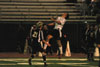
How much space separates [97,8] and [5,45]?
617 centimetres

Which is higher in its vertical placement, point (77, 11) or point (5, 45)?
point (77, 11)

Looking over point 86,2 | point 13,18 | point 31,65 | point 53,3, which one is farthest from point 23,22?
point 31,65

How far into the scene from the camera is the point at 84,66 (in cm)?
1639

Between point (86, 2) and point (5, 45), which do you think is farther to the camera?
point (86, 2)

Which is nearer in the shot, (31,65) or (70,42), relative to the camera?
(31,65)

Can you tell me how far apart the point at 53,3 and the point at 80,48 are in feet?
11.7

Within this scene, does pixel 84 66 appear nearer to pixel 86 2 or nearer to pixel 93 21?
pixel 93 21

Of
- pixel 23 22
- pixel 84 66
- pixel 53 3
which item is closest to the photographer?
pixel 84 66

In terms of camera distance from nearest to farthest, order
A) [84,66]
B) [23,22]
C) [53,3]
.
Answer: [84,66]
[23,22]
[53,3]

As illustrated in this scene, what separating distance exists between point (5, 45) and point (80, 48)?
450cm

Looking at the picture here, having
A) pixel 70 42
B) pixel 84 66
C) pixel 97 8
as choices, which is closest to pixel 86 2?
pixel 97 8

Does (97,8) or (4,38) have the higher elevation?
(97,8)

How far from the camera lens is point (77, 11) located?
83.2 ft

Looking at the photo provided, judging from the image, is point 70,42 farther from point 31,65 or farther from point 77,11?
point 31,65
